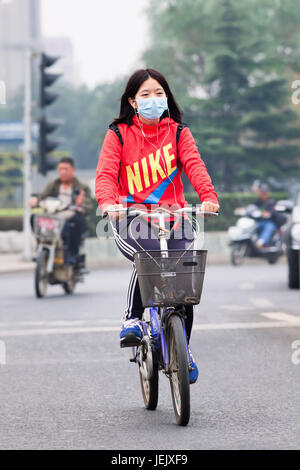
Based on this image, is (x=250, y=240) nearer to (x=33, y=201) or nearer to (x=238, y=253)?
(x=238, y=253)

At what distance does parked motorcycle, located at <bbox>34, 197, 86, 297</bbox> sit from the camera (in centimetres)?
1399

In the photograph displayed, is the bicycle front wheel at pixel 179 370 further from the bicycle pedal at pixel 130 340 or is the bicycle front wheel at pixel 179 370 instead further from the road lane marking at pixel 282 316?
the road lane marking at pixel 282 316

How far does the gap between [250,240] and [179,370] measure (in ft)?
59.2

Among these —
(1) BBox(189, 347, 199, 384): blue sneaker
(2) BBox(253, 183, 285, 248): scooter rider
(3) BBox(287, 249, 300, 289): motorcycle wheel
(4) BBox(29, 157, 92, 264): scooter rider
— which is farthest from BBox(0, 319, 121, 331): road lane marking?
(2) BBox(253, 183, 285, 248): scooter rider

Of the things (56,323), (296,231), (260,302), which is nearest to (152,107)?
(56,323)

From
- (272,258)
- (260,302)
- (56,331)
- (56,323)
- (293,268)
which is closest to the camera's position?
(56,331)

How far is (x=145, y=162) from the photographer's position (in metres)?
5.71

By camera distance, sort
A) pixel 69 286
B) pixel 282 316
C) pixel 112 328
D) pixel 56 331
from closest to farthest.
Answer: pixel 56 331 < pixel 112 328 < pixel 282 316 < pixel 69 286

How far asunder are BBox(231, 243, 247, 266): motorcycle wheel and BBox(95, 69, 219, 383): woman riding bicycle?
17.2m

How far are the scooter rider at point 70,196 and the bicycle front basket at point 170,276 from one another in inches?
348

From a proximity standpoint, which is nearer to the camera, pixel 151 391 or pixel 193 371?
pixel 193 371

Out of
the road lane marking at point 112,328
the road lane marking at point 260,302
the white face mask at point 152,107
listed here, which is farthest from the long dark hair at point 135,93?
the road lane marking at point 260,302

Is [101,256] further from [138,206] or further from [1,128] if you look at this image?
[138,206]

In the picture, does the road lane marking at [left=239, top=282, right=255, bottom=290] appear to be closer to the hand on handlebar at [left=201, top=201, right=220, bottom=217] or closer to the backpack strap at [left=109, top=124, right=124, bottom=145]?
the backpack strap at [left=109, top=124, right=124, bottom=145]
